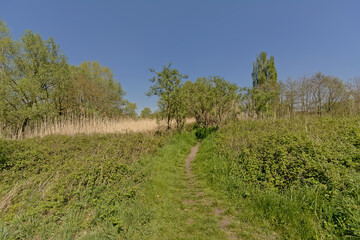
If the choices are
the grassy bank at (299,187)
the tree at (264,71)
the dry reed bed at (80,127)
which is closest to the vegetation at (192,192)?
the grassy bank at (299,187)

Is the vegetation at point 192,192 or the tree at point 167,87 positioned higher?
the tree at point 167,87

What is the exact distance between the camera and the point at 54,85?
39.9 ft

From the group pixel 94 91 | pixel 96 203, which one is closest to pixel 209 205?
pixel 96 203

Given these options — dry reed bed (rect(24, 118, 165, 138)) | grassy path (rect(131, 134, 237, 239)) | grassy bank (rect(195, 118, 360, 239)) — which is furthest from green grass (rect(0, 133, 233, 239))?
dry reed bed (rect(24, 118, 165, 138))

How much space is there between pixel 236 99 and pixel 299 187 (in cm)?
1025

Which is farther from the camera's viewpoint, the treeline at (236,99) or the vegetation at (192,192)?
the treeline at (236,99)

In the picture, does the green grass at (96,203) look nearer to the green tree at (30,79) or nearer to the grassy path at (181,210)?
the grassy path at (181,210)

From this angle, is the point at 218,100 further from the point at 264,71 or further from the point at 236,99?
the point at 264,71

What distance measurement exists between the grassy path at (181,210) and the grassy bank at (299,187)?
1.64 feet

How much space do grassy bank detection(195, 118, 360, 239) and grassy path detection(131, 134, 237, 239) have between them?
50 cm

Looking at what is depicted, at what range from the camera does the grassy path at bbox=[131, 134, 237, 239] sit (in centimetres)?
230

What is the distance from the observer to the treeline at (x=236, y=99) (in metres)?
10.0

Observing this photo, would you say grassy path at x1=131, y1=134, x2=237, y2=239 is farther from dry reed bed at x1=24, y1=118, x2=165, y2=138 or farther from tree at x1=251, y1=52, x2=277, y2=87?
tree at x1=251, y1=52, x2=277, y2=87

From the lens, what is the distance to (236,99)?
11867 mm
